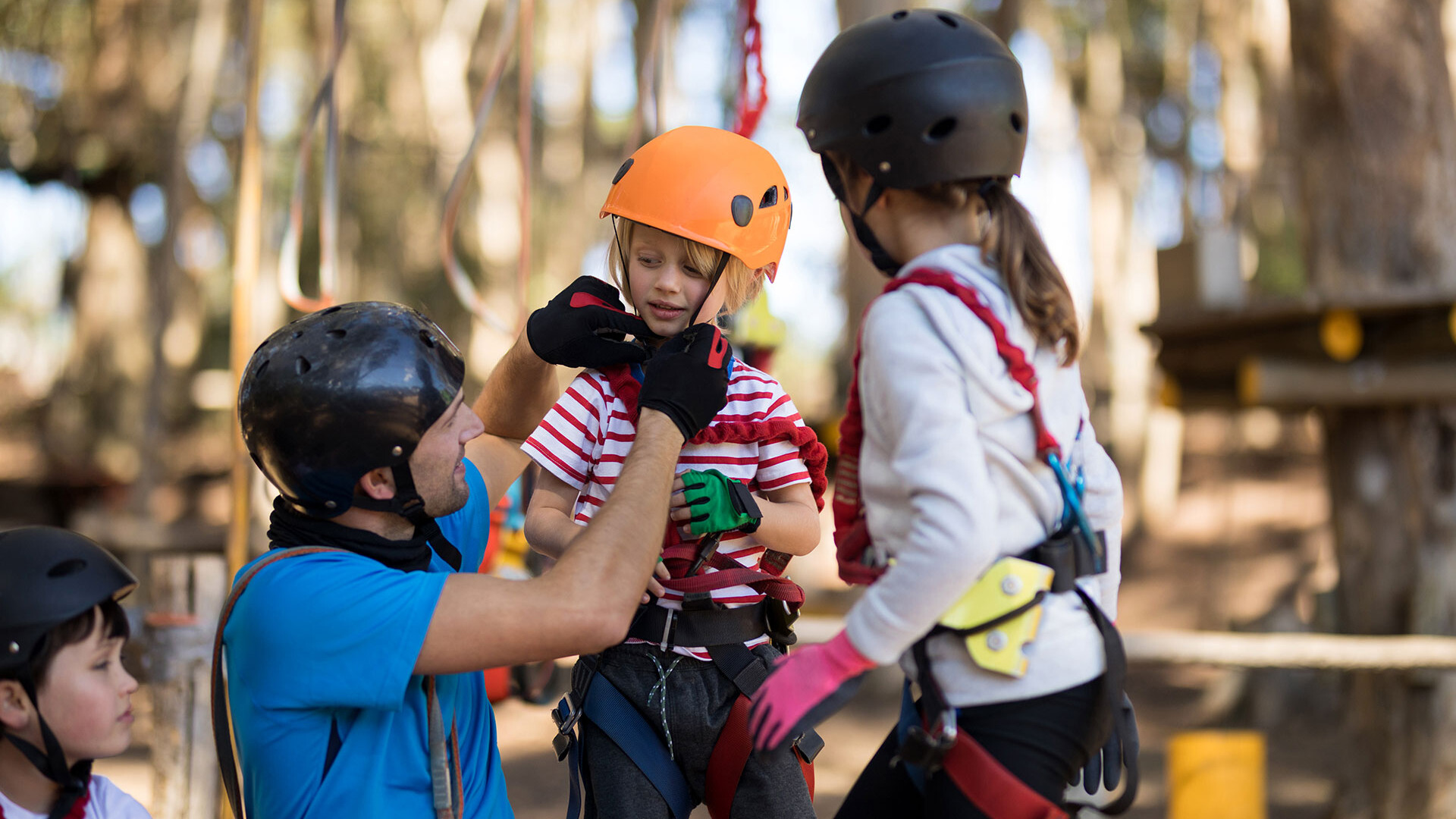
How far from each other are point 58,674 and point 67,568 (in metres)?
0.17

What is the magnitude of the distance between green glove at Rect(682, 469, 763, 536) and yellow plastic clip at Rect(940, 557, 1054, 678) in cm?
53

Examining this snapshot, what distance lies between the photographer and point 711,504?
6.75 ft

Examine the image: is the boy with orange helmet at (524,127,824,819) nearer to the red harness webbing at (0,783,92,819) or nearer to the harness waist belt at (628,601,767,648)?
the harness waist belt at (628,601,767,648)

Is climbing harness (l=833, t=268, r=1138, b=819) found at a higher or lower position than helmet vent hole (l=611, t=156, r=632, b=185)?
lower

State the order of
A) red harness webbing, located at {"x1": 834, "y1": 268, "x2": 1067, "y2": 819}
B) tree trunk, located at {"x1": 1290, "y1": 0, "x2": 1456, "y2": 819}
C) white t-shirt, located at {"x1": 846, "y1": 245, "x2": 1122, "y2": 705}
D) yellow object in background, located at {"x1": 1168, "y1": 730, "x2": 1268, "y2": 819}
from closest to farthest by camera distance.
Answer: white t-shirt, located at {"x1": 846, "y1": 245, "x2": 1122, "y2": 705} < red harness webbing, located at {"x1": 834, "y1": 268, "x2": 1067, "y2": 819} < yellow object in background, located at {"x1": 1168, "y1": 730, "x2": 1268, "y2": 819} < tree trunk, located at {"x1": 1290, "y1": 0, "x2": 1456, "y2": 819}

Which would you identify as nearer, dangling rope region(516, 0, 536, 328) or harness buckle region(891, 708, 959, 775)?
harness buckle region(891, 708, 959, 775)

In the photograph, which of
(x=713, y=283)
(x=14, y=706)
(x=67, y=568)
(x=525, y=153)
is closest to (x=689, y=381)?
(x=713, y=283)

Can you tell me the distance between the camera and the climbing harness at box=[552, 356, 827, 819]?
217cm

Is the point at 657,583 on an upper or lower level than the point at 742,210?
lower

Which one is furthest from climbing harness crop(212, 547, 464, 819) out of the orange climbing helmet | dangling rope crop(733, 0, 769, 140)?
dangling rope crop(733, 0, 769, 140)

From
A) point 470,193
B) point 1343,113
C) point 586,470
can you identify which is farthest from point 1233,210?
point 586,470

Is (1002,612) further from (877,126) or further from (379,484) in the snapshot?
(379,484)

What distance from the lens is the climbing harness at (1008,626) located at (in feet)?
5.42

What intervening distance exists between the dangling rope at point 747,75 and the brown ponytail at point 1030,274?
41.8 inches
